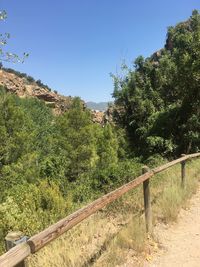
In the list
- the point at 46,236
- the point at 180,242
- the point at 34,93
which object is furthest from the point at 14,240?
the point at 34,93

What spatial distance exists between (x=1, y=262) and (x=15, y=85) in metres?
115

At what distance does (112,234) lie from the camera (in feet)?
21.8

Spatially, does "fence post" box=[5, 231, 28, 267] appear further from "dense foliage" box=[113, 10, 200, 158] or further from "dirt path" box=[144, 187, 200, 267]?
"dense foliage" box=[113, 10, 200, 158]

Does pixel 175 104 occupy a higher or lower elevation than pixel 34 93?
lower

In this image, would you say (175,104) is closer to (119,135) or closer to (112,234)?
(119,135)

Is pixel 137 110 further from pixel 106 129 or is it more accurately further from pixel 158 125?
pixel 158 125

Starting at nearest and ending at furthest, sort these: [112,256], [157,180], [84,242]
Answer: [112,256] < [84,242] < [157,180]

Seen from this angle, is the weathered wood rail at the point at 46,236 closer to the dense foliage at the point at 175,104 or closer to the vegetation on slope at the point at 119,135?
the vegetation on slope at the point at 119,135

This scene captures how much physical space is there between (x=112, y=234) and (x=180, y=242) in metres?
1.17

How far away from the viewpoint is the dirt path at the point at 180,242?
5.77 metres

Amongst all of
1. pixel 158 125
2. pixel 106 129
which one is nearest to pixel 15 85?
pixel 106 129

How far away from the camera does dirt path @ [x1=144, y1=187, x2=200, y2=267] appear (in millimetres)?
5773

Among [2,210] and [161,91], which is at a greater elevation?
[161,91]

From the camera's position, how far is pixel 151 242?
255 inches
